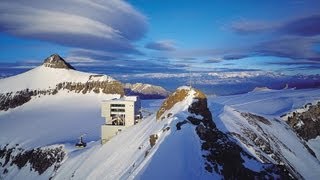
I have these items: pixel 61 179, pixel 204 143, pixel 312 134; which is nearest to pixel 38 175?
pixel 61 179

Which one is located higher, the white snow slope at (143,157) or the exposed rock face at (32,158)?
the white snow slope at (143,157)

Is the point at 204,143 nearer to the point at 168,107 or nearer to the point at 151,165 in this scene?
the point at 151,165

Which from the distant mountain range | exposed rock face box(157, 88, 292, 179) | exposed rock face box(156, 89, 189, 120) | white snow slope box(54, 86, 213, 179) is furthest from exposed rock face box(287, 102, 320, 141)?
exposed rock face box(157, 88, 292, 179)

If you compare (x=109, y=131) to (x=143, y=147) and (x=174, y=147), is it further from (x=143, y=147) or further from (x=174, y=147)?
(x=174, y=147)

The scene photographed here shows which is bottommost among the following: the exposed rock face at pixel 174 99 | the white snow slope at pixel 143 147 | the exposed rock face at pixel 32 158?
the exposed rock face at pixel 32 158

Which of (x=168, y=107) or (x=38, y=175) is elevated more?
(x=168, y=107)

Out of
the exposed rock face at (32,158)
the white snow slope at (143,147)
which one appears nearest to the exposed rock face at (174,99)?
the white snow slope at (143,147)

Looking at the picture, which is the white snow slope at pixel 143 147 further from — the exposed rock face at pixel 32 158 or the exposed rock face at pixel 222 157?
the exposed rock face at pixel 32 158

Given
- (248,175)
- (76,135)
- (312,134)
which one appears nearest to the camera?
(248,175)

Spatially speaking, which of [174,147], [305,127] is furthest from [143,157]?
[305,127]
